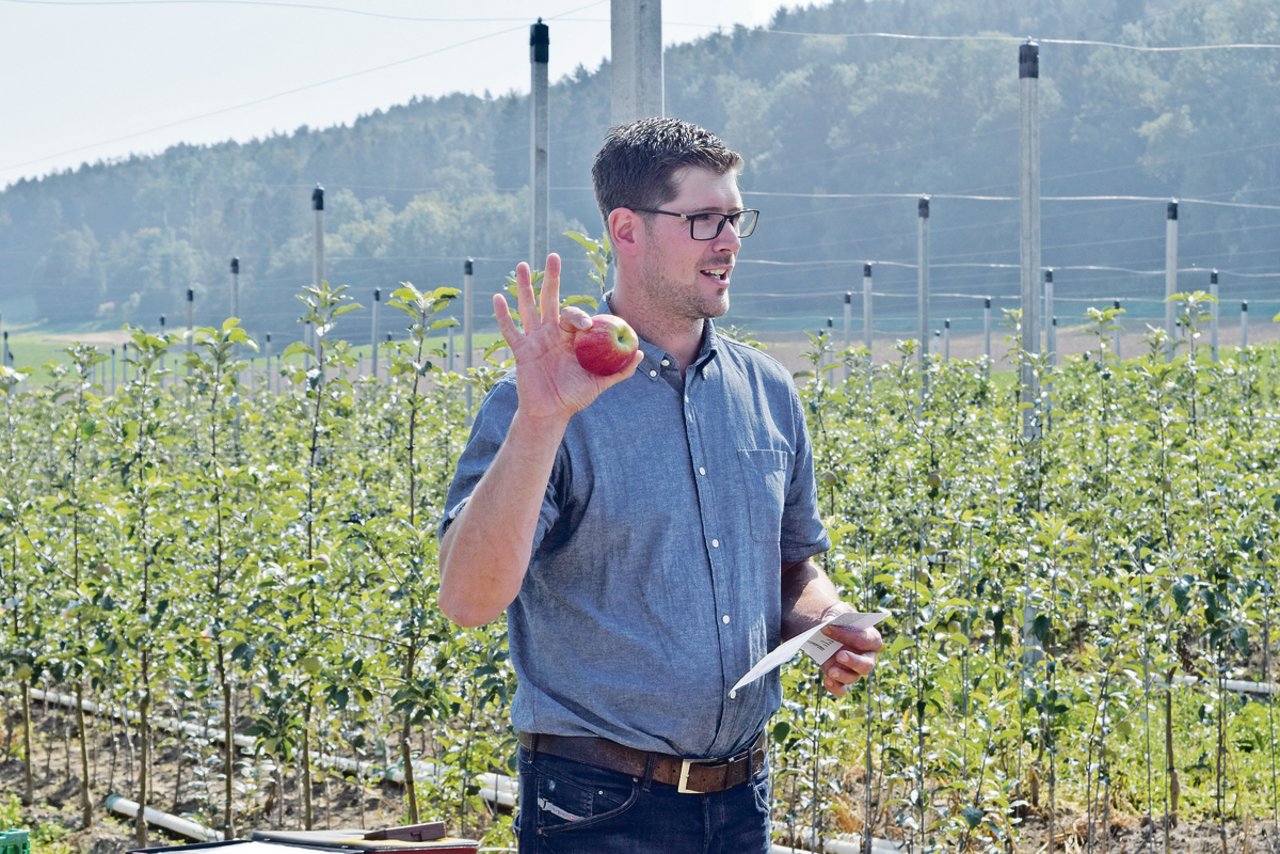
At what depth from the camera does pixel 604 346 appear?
5.21ft

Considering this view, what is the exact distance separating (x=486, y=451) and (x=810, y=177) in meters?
45.6

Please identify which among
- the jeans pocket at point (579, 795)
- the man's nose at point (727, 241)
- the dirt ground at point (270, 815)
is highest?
the man's nose at point (727, 241)

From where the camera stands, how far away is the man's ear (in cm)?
198

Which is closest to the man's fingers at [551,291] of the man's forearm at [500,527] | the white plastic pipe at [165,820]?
the man's forearm at [500,527]

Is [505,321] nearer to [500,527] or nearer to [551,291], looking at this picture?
[551,291]

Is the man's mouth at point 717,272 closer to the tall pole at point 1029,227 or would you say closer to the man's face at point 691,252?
the man's face at point 691,252

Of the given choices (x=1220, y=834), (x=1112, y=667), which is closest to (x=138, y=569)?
(x=1112, y=667)

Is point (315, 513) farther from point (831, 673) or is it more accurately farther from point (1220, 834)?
point (1220, 834)

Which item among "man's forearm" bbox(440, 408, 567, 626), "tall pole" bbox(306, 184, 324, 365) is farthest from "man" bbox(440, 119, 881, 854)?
"tall pole" bbox(306, 184, 324, 365)

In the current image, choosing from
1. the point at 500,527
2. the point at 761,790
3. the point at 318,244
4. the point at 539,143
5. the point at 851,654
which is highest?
the point at 539,143

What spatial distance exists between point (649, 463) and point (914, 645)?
186cm

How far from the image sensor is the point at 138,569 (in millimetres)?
4559

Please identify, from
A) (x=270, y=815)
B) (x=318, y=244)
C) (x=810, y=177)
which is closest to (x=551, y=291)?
(x=270, y=815)

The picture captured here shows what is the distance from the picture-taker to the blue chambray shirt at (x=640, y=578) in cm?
189
